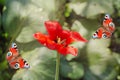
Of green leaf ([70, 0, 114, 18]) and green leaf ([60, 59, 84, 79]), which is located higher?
green leaf ([70, 0, 114, 18])

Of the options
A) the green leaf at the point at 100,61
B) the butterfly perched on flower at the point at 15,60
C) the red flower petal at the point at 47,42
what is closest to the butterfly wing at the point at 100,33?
the green leaf at the point at 100,61

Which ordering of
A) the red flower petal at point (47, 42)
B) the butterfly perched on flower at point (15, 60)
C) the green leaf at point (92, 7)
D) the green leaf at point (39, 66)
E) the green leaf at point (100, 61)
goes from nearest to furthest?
the red flower petal at point (47, 42), the butterfly perched on flower at point (15, 60), the green leaf at point (39, 66), the green leaf at point (100, 61), the green leaf at point (92, 7)

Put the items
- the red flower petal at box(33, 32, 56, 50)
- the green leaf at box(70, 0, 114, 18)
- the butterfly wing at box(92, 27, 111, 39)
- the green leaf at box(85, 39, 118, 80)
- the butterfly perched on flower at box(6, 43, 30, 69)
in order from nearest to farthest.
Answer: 1. the red flower petal at box(33, 32, 56, 50)
2. the butterfly perched on flower at box(6, 43, 30, 69)
3. the butterfly wing at box(92, 27, 111, 39)
4. the green leaf at box(85, 39, 118, 80)
5. the green leaf at box(70, 0, 114, 18)

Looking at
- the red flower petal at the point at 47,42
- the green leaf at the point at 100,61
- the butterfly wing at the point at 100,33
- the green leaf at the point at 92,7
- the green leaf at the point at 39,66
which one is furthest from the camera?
the green leaf at the point at 92,7

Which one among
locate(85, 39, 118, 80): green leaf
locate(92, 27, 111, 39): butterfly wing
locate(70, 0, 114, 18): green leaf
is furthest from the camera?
locate(70, 0, 114, 18): green leaf

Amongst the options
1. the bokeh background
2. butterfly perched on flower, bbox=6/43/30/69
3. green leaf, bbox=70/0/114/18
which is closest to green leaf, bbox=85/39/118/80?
the bokeh background

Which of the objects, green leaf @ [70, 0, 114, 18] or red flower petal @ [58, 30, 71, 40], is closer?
red flower petal @ [58, 30, 71, 40]

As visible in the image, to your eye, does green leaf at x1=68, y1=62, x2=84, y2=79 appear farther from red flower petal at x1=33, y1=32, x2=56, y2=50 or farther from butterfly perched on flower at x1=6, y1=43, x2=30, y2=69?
red flower petal at x1=33, y1=32, x2=56, y2=50

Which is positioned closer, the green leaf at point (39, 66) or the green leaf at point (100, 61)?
the green leaf at point (39, 66)

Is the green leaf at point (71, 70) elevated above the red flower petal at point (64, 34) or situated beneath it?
situated beneath

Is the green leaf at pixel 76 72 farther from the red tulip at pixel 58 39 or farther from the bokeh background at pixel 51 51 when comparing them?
the red tulip at pixel 58 39
